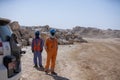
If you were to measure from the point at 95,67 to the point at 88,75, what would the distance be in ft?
6.49

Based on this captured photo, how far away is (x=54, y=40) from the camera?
10.8 m

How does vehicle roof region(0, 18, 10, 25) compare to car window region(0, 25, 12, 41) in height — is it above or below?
above

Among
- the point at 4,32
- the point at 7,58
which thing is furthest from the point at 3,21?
the point at 7,58

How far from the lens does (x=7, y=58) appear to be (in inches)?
209

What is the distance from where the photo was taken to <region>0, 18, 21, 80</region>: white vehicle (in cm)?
521

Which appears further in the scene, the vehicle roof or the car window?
the vehicle roof

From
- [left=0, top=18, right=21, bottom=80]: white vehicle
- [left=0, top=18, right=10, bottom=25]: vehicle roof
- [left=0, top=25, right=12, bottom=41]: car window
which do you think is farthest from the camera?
[left=0, top=18, right=10, bottom=25]: vehicle roof

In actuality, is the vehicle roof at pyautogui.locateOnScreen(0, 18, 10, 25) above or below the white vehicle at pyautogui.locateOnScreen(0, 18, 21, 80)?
above

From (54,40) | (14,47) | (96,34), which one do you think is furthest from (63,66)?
(96,34)

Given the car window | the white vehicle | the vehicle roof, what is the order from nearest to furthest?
1. the white vehicle
2. the car window
3. the vehicle roof

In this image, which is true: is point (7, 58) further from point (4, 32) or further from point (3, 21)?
point (3, 21)

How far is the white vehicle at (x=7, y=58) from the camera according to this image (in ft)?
17.1

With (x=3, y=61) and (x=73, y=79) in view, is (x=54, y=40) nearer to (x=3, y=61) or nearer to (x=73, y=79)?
(x=73, y=79)

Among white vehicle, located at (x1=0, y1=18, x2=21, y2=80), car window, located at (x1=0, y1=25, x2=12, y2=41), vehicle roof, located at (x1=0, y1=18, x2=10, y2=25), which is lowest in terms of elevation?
white vehicle, located at (x1=0, y1=18, x2=21, y2=80)
